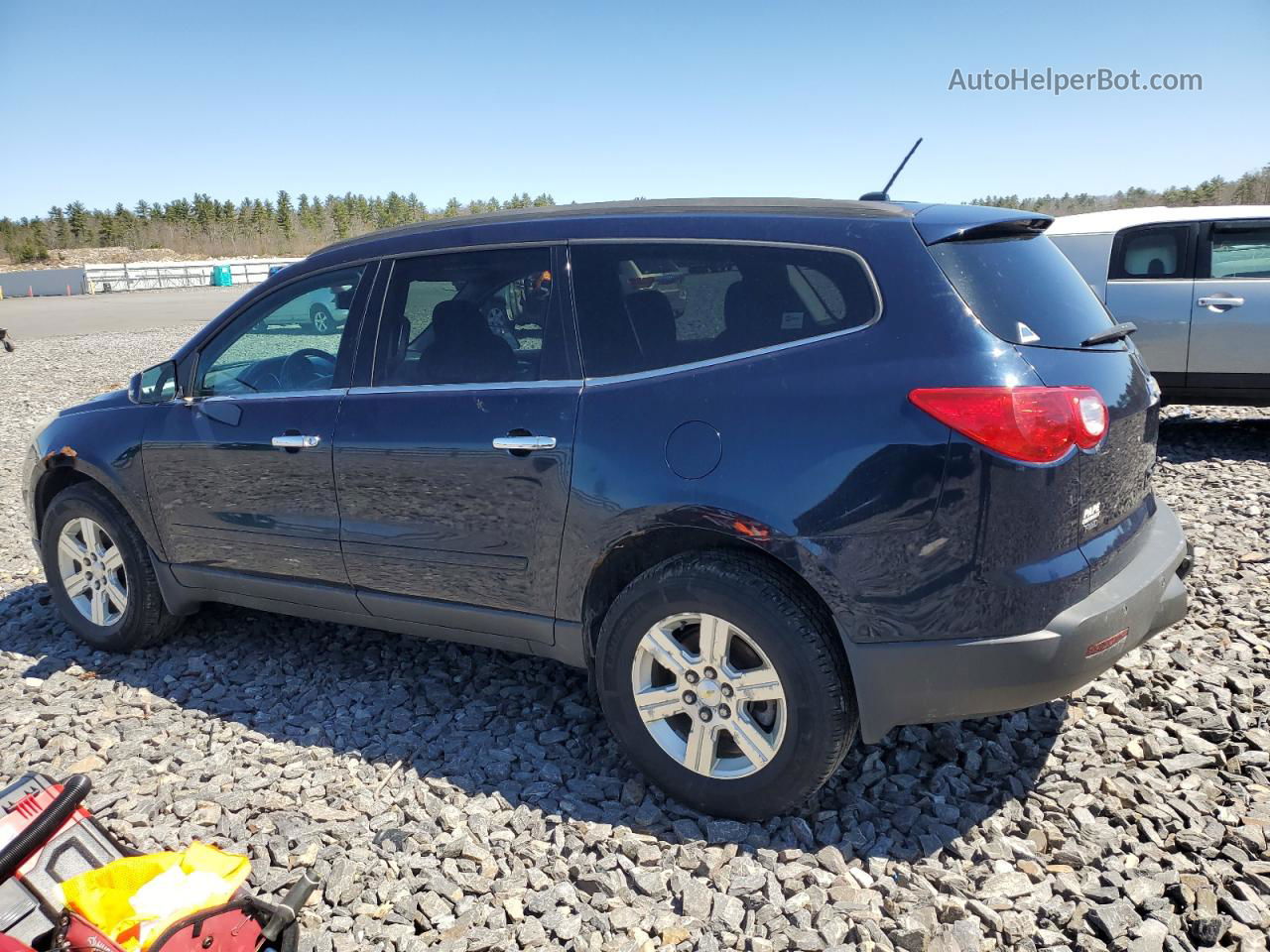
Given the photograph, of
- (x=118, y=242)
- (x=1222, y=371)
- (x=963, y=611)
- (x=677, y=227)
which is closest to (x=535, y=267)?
(x=677, y=227)

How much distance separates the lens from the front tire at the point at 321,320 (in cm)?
382

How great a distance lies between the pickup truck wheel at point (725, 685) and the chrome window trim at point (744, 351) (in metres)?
0.59

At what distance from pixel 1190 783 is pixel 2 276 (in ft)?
209

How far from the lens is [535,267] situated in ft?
11.2

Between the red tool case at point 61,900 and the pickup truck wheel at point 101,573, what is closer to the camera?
the red tool case at point 61,900

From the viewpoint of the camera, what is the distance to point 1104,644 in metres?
2.71

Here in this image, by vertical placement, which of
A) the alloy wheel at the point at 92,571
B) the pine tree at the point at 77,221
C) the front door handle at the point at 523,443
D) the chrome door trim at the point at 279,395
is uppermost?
the pine tree at the point at 77,221

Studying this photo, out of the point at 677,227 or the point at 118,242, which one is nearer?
the point at 677,227

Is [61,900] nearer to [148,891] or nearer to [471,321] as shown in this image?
[148,891]

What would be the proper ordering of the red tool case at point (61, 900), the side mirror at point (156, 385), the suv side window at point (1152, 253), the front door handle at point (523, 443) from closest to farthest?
the red tool case at point (61, 900) → the front door handle at point (523, 443) → the side mirror at point (156, 385) → the suv side window at point (1152, 253)

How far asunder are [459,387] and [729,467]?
1138 millimetres

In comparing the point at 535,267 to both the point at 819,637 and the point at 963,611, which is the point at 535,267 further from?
the point at 963,611

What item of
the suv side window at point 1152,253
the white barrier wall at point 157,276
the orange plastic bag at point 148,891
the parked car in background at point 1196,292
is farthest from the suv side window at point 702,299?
the white barrier wall at point 157,276

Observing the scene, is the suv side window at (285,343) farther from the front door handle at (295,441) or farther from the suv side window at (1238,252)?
the suv side window at (1238,252)
